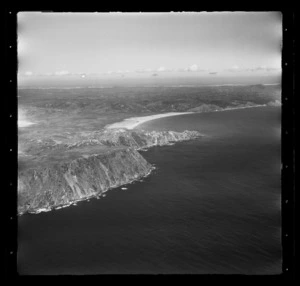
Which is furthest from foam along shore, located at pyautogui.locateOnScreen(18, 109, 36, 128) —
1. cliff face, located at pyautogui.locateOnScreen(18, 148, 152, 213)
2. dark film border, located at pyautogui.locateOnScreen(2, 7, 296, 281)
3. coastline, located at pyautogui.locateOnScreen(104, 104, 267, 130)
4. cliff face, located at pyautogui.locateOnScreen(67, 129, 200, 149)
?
coastline, located at pyautogui.locateOnScreen(104, 104, 267, 130)

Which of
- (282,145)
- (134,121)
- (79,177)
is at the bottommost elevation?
(79,177)

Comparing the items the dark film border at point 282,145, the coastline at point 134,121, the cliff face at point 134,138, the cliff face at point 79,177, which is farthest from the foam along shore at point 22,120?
the coastline at point 134,121

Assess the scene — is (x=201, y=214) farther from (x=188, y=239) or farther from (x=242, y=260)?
(x=242, y=260)

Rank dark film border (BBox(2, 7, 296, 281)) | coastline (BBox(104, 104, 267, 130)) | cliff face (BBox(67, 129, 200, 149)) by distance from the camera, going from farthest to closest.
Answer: coastline (BBox(104, 104, 267, 130)) → cliff face (BBox(67, 129, 200, 149)) → dark film border (BBox(2, 7, 296, 281))

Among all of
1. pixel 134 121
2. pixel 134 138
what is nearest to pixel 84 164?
pixel 134 138

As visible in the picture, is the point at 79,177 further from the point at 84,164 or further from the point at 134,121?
the point at 134,121

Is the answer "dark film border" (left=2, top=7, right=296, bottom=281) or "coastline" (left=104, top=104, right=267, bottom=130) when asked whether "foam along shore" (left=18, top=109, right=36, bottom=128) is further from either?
"coastline" (left=104, top=104, right=267, bottom=130)
